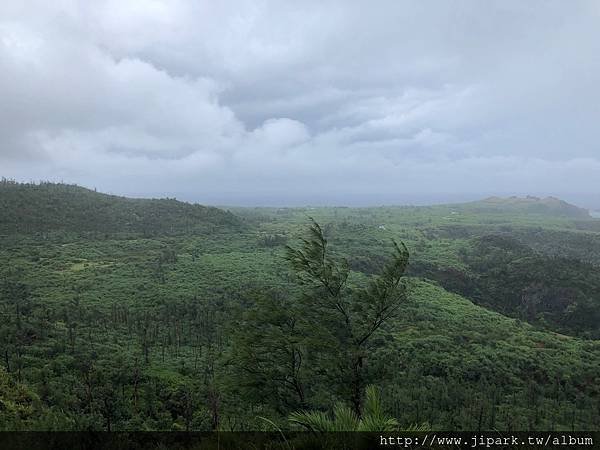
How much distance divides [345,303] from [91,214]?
10577 cm

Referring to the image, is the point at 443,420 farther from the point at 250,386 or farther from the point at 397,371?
the point at 250,386

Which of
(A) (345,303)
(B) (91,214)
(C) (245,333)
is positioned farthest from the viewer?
(B) (91,214)

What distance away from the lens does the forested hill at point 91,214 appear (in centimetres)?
9094

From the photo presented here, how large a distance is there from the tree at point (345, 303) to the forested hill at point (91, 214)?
88.0m

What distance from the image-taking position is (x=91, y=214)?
106 meters

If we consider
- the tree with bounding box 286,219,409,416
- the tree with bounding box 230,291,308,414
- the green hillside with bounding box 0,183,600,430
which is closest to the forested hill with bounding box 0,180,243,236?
the green hillside with bounding box 0,183,600,430

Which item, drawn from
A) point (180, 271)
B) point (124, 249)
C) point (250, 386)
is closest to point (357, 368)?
point (250, 386)

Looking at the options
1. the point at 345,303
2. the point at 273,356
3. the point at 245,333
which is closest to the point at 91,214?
the point at 245,333

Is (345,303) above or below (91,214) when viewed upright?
below

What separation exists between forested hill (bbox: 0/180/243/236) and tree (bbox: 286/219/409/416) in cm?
8805

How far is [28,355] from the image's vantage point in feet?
87.8

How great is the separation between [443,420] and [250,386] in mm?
14637

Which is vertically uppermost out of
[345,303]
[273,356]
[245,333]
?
[345,303]

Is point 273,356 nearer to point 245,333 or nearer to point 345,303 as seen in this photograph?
point 245,333
